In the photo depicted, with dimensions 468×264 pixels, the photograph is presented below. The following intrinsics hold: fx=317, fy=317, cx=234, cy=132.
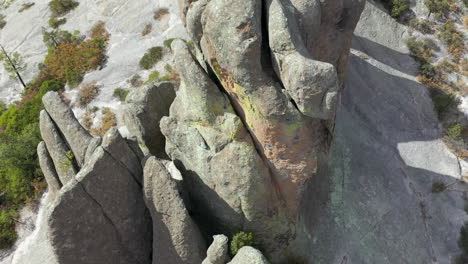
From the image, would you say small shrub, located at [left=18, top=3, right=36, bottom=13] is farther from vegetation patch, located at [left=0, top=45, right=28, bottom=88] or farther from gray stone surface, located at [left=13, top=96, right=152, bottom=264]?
gray stone surface, located at [left=13, top=96, right=152, bottom=264]

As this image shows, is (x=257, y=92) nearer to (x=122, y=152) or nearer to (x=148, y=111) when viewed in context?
(x=122, y=152)

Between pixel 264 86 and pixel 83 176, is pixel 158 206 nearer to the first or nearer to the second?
pixel 83 176

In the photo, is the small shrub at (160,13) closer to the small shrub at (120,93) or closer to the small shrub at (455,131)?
the small shrub at (120,93)

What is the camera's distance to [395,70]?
1481 inches

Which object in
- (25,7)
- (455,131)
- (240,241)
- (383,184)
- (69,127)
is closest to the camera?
(240,241)

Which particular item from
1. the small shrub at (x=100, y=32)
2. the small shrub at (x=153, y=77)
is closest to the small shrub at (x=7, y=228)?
the small shrub at (x=153, y=77)

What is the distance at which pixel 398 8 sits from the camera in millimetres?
42281

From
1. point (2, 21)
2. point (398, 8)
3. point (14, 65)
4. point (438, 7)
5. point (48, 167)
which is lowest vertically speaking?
point (438, 7)

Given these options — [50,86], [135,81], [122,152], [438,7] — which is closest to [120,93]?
[135,81]

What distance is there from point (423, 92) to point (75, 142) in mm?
36296

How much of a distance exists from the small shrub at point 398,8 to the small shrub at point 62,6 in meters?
49.9

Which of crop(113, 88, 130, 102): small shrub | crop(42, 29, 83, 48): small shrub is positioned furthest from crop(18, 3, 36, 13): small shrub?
crop(113, 88, 130, 102): small shrub

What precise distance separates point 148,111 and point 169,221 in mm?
8380

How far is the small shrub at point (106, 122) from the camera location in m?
36.7
